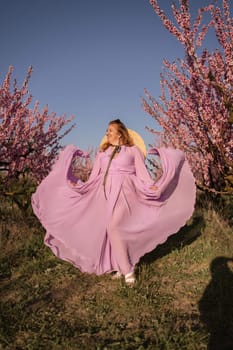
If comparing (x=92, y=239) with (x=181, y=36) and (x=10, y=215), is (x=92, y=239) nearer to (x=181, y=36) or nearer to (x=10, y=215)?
(x=181, y=36)

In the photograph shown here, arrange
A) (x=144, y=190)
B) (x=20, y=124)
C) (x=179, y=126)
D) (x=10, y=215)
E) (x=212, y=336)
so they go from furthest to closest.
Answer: (x=10, y=215) → (x=20, y=124) → (x=179, y=126) → (x=144, y=190) → (x=212, y=336)

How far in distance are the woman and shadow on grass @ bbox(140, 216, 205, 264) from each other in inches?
29.8

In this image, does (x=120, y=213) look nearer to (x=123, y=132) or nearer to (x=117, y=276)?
(x=117, y=276)

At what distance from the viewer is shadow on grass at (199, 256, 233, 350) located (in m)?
3.07

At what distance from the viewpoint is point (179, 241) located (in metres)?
5.81

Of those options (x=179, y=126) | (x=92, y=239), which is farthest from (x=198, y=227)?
(x=92, y=239)

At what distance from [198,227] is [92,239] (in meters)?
2.42

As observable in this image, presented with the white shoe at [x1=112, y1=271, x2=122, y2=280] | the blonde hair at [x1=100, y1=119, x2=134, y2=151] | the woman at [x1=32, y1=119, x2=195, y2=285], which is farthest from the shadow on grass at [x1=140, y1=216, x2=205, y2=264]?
the blonde hair at [x1=100, y1=119, x2=134, y2=151]

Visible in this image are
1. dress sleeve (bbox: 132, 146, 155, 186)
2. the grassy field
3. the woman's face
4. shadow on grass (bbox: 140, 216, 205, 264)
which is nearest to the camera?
the grassy field

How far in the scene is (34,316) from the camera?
141 inches

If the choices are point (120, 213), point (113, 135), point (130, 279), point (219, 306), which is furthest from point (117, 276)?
point (113, 135)

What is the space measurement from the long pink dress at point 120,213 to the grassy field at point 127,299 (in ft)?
1.06

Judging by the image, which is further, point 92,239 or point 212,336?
point 92,239

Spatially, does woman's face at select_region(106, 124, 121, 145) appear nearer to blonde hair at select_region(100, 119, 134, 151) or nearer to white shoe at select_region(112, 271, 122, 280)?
blonde hair at select_region(100, 119, 134, 151)
